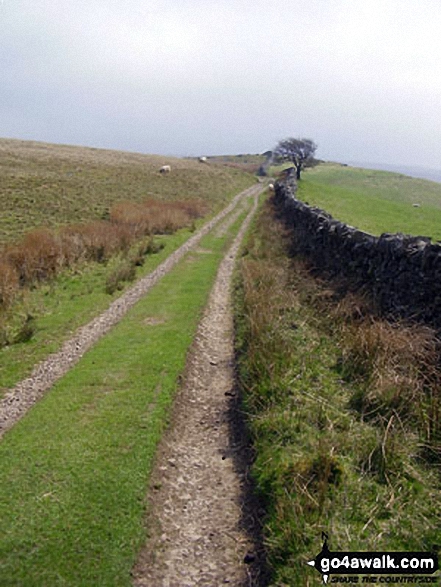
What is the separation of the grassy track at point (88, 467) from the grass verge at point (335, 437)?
5.70 feet

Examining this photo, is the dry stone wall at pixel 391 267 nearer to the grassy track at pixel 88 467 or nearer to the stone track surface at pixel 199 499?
the stone track surface at pixel 199 499

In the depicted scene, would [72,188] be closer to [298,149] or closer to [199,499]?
[199,499]

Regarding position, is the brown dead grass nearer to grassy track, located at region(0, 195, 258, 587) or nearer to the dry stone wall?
grassy track, located at region(0, 195, 258, 587)

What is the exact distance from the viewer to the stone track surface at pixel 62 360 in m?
8.66

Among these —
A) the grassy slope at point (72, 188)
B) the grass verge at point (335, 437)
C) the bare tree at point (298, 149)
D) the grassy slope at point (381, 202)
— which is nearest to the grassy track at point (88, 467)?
the grass verge at point (335, 437)

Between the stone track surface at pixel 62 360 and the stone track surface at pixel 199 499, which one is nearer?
the stone track surface at pixel 199 499

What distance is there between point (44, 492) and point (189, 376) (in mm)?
4397

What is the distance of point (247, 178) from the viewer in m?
85.6

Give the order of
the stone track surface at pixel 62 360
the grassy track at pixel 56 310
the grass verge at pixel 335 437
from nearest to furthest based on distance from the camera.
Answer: the grass verge at pixel 335 437
the stone track surface at pixel 62 360
the grassy track at pixel 56 310

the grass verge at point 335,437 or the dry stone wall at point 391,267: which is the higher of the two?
the dry stone wall at point 391,267

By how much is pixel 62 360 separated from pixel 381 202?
44897 mm

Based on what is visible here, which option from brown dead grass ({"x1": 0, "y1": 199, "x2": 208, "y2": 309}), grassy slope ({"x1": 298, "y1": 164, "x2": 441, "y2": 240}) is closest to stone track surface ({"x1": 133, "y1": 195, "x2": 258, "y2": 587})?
brown dead grass ({"x1": 0, "y1": 199, "x2": 208, "y2": 309})

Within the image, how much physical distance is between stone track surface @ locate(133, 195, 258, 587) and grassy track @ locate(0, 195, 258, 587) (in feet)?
0.87

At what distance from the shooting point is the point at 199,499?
6.43 meters
